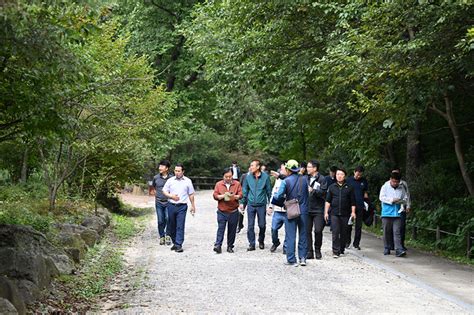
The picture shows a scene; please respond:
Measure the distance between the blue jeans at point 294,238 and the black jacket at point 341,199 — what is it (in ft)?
3.80

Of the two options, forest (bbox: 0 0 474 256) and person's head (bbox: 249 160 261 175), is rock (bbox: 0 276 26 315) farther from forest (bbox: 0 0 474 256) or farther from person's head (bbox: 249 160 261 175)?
person's head (bbox: 249 160 261 175)

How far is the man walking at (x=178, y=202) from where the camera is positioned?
14.1 metres

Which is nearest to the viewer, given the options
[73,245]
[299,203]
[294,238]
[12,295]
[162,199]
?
[12,295]

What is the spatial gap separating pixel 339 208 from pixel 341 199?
21 centimetres

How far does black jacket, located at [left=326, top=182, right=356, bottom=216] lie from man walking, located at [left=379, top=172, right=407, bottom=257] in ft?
2.72

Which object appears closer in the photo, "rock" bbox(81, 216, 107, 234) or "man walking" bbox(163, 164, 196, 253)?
"man walking" bbox(163, 164, 196, 253)

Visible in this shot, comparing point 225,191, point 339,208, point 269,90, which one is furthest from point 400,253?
point 269,90

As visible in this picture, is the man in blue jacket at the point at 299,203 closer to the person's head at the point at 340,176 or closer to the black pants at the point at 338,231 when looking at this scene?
the black pants at the point at 338,231

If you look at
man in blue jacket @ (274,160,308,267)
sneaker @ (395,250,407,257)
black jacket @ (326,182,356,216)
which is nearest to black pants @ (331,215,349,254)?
black jacket @ (326,182,356,216)

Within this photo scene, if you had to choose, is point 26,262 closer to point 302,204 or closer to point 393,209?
point 302,204

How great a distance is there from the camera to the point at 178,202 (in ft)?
46.5

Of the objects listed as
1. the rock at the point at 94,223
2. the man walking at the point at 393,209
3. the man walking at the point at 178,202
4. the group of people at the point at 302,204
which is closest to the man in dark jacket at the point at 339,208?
the group of people at the point at 302,204

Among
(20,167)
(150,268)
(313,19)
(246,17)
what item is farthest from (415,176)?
(20,167)

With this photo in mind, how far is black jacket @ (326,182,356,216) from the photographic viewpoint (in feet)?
44.3
